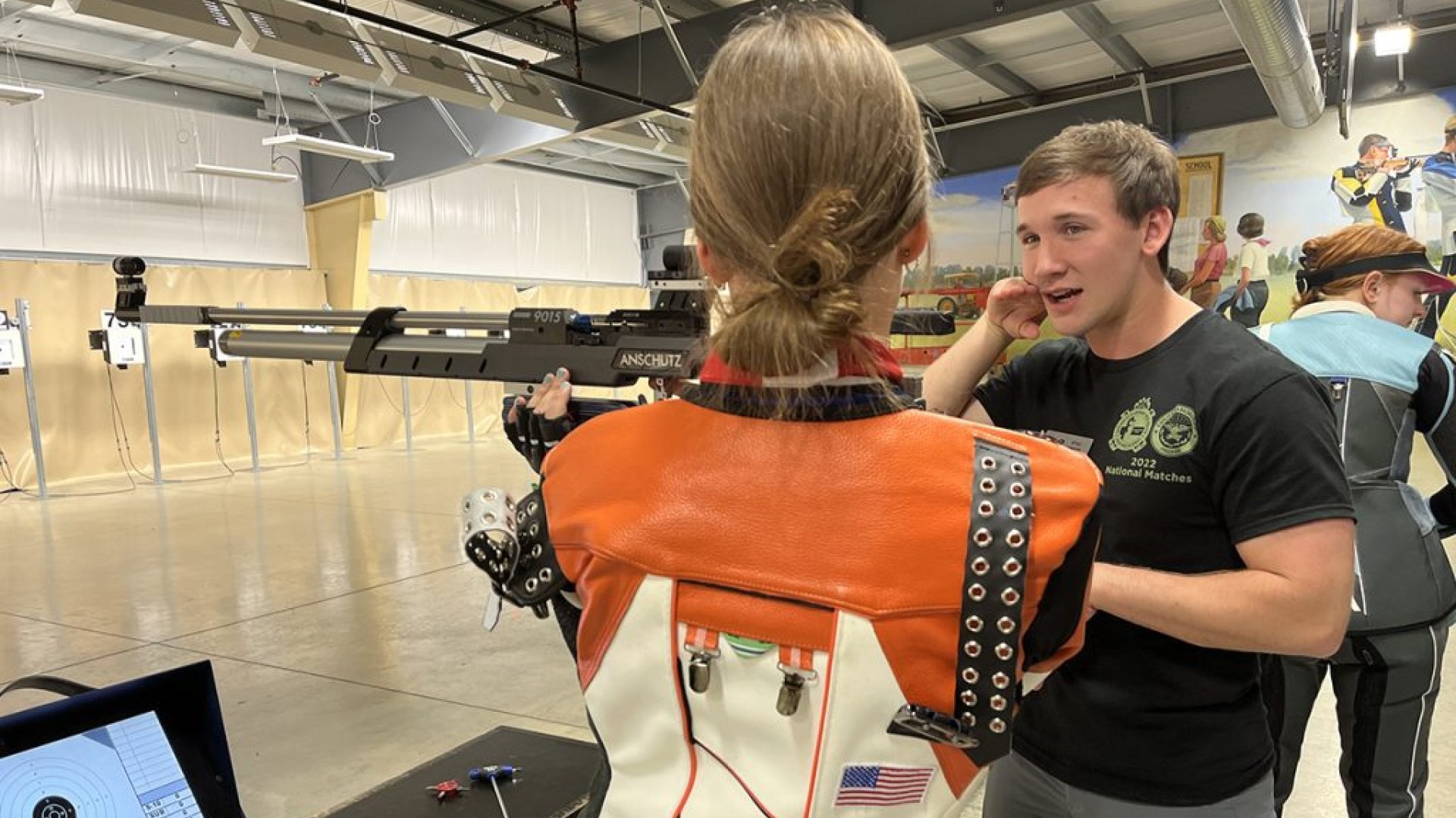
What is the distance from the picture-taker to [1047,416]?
4.07 ft

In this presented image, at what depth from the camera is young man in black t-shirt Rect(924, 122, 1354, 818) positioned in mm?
932

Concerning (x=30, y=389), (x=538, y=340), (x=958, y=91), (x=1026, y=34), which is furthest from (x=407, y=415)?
(x=538, y=340)

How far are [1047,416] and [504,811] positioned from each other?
1.15m

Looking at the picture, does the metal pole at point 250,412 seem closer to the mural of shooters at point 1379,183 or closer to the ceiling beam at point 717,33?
the ceiling beam at point 717,33

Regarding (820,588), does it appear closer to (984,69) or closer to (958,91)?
(984,69)

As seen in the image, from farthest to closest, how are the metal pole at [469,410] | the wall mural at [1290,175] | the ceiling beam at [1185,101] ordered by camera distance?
the metal pole at [469,410] < the wall mural at [1290,175] < the ceiling beam at [1185,101]

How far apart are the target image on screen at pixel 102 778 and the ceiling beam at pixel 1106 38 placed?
7.31 meters

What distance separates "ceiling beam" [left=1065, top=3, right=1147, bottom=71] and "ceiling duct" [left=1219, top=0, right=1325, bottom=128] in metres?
1.53

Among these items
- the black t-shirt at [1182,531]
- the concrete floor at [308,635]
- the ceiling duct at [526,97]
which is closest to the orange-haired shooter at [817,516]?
the black t-shirt at [1182,531]

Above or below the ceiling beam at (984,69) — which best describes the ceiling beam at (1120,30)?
above

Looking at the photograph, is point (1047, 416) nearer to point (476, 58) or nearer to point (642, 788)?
point (642, 788)

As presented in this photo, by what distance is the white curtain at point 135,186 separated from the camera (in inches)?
337

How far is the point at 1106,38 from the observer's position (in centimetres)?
786

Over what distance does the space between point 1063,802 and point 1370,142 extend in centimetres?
952
